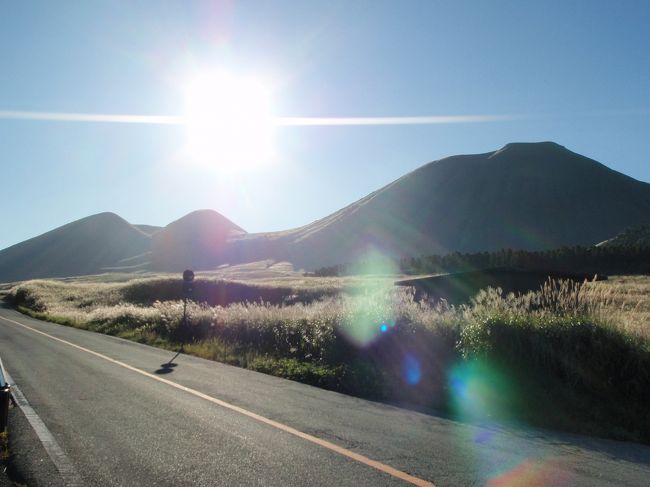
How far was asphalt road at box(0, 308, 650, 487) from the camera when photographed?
5141 mm

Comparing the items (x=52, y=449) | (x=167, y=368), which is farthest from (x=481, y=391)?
(x=167, y=368)

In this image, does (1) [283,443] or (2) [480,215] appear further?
(2) [480,215]

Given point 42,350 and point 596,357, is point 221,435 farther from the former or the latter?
point 42,350

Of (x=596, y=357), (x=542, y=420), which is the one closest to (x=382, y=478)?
(x=542, y=420)

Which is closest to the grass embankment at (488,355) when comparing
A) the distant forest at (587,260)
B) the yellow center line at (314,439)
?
the yellow center line at (314,439)

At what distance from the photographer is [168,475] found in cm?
512

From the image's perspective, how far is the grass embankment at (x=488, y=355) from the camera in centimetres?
849

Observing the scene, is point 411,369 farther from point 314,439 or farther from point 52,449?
point 52,449

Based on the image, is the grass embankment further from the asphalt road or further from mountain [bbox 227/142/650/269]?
mountain [bbox 227/142/650/269]

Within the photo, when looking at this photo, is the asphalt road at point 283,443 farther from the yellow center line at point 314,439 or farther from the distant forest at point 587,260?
the distant forest at point 587,260

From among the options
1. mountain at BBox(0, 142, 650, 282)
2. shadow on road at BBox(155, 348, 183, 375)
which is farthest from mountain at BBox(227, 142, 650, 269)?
shadow on road at BBox(155, 348, 183, 375)

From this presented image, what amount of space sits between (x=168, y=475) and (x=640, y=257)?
222ft

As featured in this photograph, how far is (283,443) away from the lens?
6.14 metres

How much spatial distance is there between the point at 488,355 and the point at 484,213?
6565 inches
